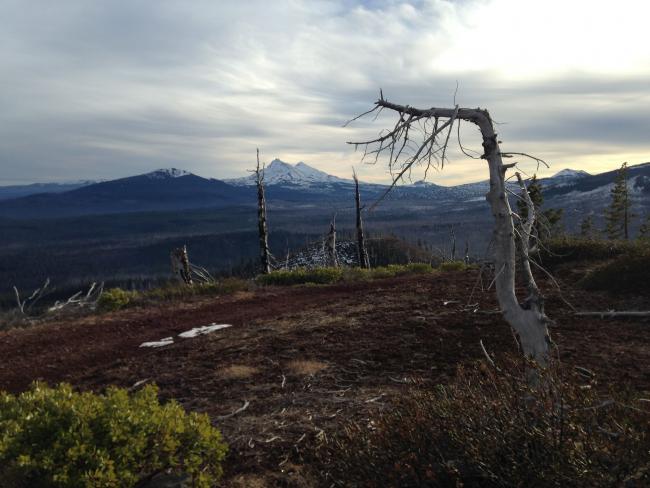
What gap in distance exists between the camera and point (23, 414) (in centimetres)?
345

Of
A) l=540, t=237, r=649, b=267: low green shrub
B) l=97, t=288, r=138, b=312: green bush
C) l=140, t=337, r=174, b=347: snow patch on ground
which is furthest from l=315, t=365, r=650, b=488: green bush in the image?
l=97, t=288, r=138, b=312: green bush

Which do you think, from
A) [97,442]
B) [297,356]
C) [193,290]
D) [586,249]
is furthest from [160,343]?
[586,249]

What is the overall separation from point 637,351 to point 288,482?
545 centimetres

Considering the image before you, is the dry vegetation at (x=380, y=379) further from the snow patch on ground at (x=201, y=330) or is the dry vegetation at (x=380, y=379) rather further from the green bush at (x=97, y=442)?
the green bush at (x=97, y=442)

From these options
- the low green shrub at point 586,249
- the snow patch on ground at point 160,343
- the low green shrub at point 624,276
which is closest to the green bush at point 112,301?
the snow patch on ground at point 160,343

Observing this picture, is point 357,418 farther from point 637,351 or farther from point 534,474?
point 637,351

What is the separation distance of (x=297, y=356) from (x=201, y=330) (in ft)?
11.3

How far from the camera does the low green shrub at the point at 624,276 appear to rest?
986 cm

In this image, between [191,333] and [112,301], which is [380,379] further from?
[112,301]

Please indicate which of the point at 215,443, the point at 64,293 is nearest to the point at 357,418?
the point at 215,443

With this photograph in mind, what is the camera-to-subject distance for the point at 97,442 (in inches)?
127

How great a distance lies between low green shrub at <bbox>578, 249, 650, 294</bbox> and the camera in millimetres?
9859

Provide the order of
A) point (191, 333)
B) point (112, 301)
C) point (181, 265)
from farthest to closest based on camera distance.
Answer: point (181, 265), point (112, 301), point (191, 333)

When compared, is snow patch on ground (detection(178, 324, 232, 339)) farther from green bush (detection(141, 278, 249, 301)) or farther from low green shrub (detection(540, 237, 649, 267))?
low green shrub (detection(540, 237, 649, 267))
